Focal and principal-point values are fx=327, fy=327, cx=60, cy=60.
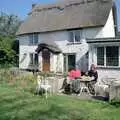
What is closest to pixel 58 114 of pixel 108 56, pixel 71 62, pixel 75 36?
pixel 108 56

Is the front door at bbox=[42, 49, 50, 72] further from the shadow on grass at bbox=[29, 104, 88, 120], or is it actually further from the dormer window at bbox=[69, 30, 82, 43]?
the shadow on grass at bbox=[29, 104, 88, 120]

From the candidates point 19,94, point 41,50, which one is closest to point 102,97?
point 19,94

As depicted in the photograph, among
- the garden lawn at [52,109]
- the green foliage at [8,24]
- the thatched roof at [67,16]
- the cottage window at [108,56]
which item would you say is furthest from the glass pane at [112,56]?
the green foliage at [8,24]

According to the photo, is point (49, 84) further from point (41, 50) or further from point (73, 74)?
point (41, 50)

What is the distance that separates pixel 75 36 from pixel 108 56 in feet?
34.8

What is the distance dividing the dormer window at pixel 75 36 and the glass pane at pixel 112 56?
9712 millimetres

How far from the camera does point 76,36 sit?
38656 millimetres

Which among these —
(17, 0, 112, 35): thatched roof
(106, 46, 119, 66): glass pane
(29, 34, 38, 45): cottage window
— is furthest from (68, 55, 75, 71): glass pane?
(106, 46, 119, 66): glass pane

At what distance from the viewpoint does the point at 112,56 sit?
28.5 m

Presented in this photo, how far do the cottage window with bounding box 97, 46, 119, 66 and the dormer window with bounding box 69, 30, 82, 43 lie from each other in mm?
8976

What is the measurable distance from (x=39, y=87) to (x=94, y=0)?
945 inches

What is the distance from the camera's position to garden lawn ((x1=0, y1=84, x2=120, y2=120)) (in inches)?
508

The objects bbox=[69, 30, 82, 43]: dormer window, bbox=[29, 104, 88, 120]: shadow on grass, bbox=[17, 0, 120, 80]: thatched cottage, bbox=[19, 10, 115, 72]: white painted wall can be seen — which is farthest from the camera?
bbox=[69, 30, 82, 43]: dormer window

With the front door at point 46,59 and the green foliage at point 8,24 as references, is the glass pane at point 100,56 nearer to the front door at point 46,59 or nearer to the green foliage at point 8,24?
the front door at point 46,59
